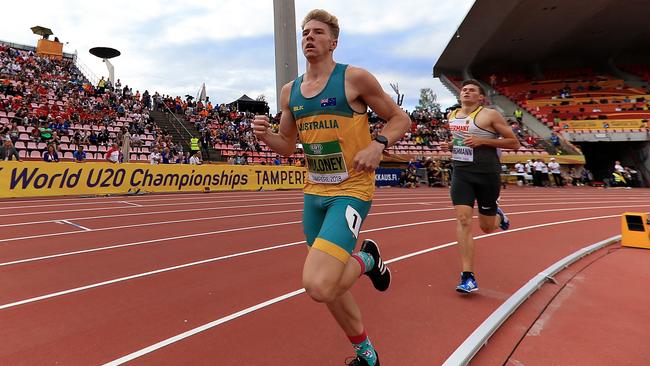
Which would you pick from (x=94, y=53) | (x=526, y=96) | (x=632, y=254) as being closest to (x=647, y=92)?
(x=526, y=96)

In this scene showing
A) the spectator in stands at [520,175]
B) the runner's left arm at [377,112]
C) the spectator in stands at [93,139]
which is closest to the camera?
the runner's left arm at [377,112]

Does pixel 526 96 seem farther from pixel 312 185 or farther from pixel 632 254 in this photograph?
pixel 312 185

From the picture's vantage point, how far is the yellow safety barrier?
11109 millimetres

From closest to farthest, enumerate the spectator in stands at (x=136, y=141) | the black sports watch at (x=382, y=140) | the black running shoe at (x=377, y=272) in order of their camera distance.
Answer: the black sports watch at (x=382, y=140) < the black running shoe at (x=377, y=272) < the spectator in stands at (x=136, y=141)

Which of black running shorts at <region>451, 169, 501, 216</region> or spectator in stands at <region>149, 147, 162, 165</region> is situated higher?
spectator in stands at <region>149, 147, 162, 165</region>

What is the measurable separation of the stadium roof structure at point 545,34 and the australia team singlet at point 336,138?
99.7ft

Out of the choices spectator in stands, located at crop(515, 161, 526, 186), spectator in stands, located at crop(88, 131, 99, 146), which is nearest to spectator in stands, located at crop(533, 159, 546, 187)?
spectator in stands, located at crop(515, 161, 526, 186)

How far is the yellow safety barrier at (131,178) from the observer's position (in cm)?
1111

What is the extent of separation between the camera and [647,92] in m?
37.0

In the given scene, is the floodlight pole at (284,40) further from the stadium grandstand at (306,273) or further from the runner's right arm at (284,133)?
the runner's right arm at (284,133)

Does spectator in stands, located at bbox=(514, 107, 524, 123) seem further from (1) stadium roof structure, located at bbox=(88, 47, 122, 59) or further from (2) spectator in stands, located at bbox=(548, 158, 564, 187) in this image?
(1) stadium roof structure, located at bbox=(88, 47, 122, 59)

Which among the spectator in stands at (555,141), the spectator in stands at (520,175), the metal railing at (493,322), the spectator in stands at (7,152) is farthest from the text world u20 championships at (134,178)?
the spectator in stands at (555,141)

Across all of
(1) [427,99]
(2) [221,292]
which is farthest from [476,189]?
(1) [427,99]

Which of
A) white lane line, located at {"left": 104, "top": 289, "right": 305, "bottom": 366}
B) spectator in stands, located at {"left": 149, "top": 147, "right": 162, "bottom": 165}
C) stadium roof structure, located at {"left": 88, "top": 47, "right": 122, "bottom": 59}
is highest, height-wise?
stadium roof structure, located at {"left": 88, "top": 47, "right": 122, "bottom": 59}
